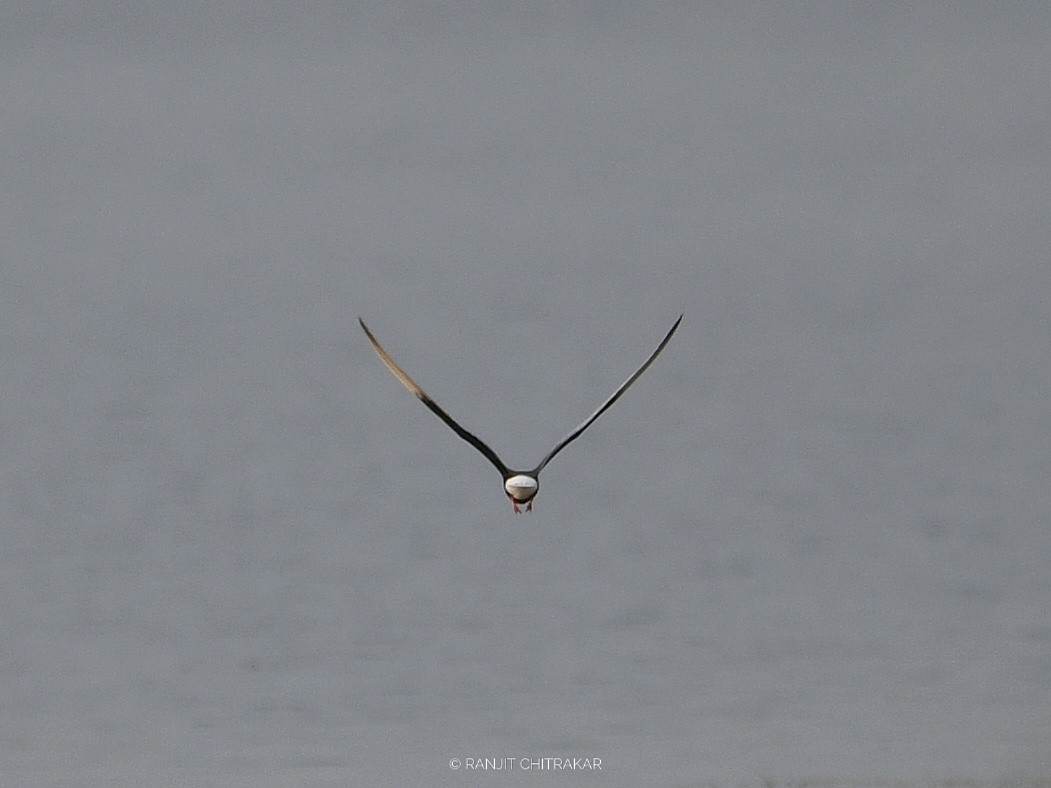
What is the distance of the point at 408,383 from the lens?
32.0ft

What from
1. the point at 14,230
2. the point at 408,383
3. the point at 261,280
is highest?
the point at 14,230

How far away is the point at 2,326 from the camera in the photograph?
31.5 metres

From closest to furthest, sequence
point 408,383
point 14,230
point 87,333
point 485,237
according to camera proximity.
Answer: point 408,383, point 87,333, point 485,237, point 14,230

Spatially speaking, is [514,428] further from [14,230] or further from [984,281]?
[14,230]

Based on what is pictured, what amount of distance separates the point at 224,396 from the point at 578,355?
3.57 metres

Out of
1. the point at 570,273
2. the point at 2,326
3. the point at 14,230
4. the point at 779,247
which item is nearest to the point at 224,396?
the point at 2,326

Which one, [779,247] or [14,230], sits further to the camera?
[14,230]

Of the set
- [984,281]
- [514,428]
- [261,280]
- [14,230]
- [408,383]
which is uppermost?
[14,230]

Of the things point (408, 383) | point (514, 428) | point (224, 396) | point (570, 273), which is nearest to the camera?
point (408, 383)

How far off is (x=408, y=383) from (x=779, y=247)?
26.3m

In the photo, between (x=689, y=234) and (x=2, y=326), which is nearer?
(x=2, y=326)

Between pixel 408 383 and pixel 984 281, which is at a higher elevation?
pixel 984 281

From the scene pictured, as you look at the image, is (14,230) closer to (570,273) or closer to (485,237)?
(485,237)

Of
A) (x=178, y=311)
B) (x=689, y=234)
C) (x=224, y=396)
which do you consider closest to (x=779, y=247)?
(x=689, y=234)
